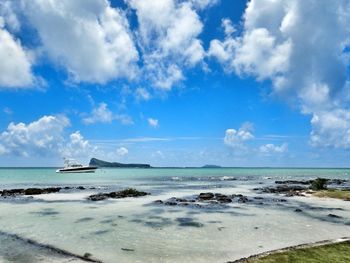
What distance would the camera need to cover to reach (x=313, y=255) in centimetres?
1761

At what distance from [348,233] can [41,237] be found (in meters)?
20.8

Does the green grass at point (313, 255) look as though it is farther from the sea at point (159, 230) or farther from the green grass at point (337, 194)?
the green grass at point (337, 194)

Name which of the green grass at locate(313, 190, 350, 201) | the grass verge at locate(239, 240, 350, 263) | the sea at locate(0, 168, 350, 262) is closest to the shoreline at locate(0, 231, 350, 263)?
the sea at locate(0, 168, 350, 262)

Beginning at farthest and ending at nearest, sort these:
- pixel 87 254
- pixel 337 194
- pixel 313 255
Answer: pixel 337 194
pixel 87 254
pixel 313 255

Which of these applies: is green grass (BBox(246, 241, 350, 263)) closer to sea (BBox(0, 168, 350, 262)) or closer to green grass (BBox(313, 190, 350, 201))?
sea (BBox(0, 168, 350, 262))

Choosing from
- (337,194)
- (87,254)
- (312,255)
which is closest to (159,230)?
(87,254)

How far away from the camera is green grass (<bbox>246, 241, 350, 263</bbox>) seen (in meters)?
16.7

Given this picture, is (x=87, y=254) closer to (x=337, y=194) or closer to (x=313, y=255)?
(x=313, y=255)

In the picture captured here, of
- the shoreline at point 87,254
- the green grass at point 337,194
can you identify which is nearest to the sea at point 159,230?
the shoreline at point 87,254

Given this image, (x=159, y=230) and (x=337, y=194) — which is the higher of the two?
(x=337, y=194)

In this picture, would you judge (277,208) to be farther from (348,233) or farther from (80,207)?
(80,207)

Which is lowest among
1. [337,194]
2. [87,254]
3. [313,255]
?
[87,254]

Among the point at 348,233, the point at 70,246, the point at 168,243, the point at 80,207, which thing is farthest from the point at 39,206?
the point at 348,233

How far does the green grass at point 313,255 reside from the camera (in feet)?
54.7
